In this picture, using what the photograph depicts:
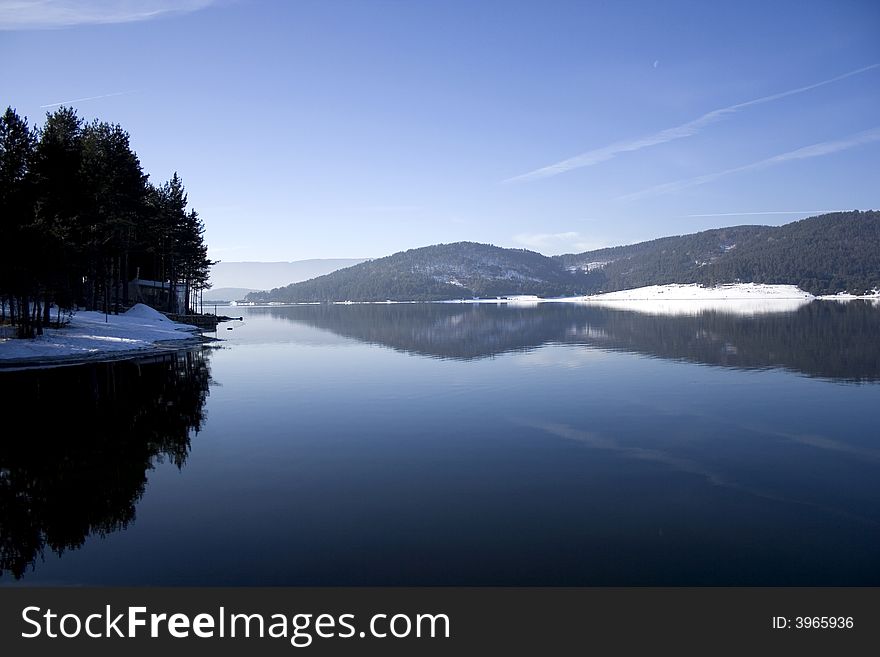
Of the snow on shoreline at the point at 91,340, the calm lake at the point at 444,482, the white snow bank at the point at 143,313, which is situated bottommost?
the calm lake at the point at 444,482

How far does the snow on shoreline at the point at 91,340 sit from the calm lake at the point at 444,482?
10320 millimetres

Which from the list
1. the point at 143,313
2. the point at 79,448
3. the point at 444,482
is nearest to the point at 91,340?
the point at 143,313

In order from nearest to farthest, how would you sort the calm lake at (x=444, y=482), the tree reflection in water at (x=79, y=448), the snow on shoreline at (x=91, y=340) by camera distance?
1. the calm lake at (x=444, y=482)
2. the tree reflection in water at (x=79, y=448)
3. the snow on shoreline at (x=91, y=340)

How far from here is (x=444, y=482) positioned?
16.3 meters

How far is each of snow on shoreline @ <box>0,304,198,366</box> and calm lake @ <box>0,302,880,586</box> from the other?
10.3 m

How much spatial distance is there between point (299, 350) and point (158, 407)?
3593 cm

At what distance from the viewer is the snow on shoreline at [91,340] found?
44.2 meters

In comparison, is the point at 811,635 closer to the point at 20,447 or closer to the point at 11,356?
the point at 20,447

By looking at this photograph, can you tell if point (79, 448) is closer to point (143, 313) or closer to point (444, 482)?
point (444, 482)

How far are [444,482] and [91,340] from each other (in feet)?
152

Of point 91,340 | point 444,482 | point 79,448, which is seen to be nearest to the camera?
point 444,482

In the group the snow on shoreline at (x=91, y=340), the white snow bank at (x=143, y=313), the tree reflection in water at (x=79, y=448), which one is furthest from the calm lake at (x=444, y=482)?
the white snow bank at (x=143, y=313)

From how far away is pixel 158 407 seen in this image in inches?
1047

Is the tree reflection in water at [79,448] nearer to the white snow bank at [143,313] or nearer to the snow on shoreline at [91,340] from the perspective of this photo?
the snow on shoreline at [91,340]
